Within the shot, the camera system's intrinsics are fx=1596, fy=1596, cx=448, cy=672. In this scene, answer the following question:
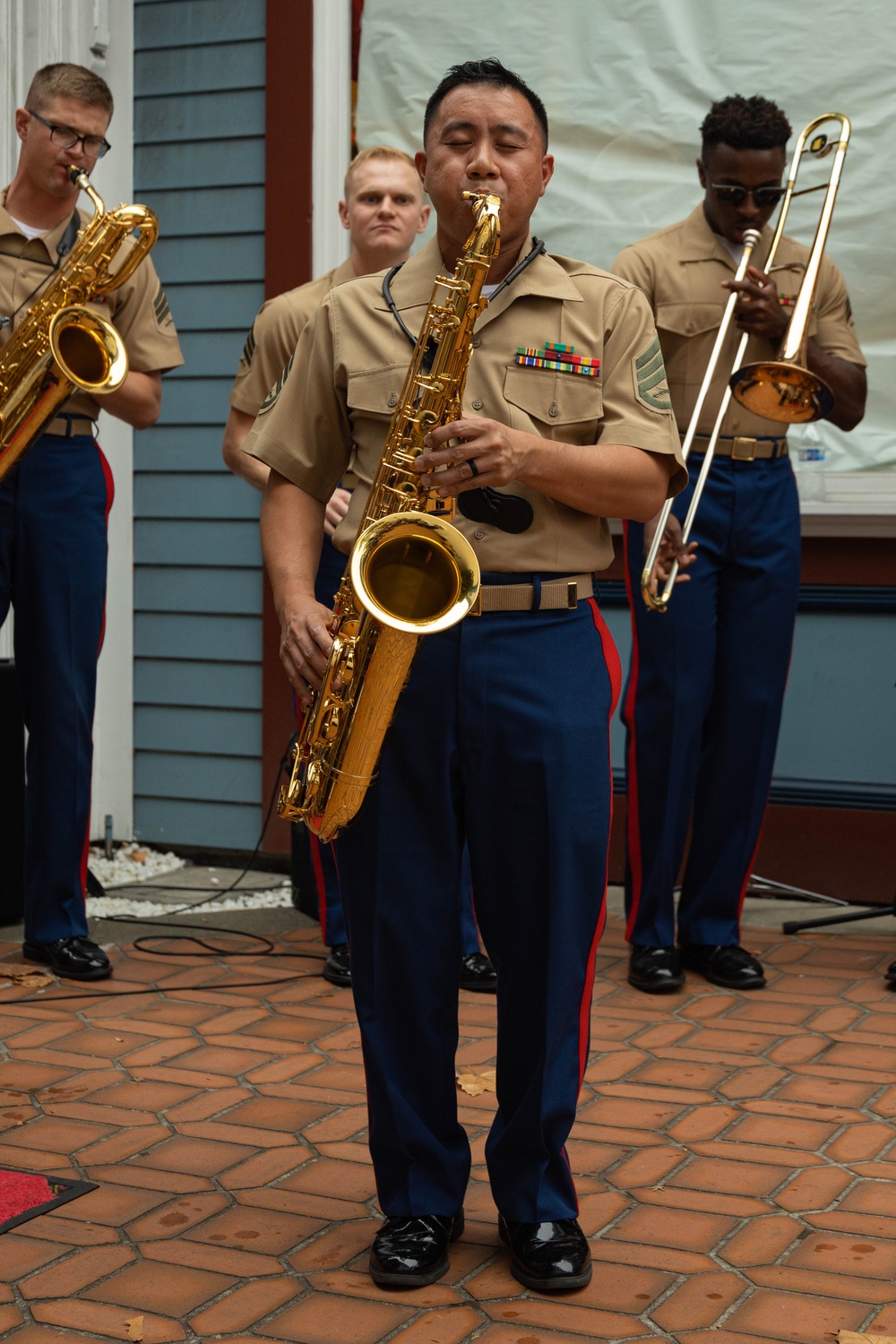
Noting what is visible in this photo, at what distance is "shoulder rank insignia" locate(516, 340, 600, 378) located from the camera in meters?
2.54

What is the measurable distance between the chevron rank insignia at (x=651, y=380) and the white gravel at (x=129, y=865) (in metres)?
3.52

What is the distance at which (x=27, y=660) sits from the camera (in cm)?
437

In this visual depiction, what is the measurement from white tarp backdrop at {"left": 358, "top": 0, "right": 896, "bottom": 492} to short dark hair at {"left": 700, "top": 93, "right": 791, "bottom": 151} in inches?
46.7

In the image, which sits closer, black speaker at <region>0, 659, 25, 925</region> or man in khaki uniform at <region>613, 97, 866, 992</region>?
man in khaki uniform at <region>613, 97, 866, 992</region>

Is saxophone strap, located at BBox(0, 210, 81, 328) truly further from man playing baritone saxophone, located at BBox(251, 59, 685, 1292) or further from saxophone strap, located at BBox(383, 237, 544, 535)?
saxophone strap, located at BBox(383, 237, 544, 535)

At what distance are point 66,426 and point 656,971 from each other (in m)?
2.16

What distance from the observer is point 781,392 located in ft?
13.5

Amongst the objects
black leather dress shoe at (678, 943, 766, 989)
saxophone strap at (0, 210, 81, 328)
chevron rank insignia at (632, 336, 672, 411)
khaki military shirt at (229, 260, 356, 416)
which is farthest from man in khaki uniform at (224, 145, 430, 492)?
chevron rank insignia at (632, 336, 672, 411)

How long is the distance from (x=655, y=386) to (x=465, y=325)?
0.36 meters

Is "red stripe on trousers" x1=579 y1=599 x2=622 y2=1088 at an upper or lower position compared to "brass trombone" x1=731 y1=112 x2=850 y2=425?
lower

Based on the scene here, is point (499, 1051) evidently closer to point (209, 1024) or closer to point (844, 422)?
point (209, 1024)

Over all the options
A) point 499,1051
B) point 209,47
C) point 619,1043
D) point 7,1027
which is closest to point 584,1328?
point 499,1051

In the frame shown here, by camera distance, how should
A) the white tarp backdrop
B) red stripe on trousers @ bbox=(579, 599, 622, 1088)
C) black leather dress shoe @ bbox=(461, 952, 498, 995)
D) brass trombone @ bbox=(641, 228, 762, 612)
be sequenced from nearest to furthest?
red stripe on trousers @ bbox=(579, 599, 622, 1088), brass trombone @ bbox=(641, 228, 762, 612), black leather dress shoe @ bbox=(461, 952, 498, 995), the white tarp backdrop

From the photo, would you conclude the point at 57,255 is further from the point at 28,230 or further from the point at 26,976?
the point at 26,976
